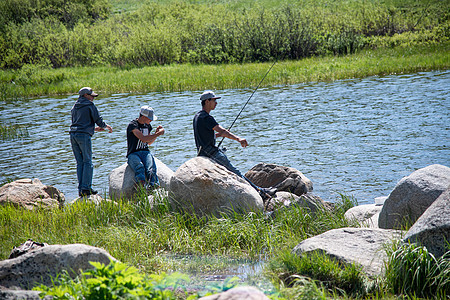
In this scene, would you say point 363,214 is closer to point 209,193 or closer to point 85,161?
point 209,193

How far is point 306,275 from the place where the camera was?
17.3 feet

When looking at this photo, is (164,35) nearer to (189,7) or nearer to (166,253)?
(189,7)

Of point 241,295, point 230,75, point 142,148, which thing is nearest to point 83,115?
point 142,148

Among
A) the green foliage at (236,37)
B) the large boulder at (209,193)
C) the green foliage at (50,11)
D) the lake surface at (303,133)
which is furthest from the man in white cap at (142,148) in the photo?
the green foliage at (50,11)

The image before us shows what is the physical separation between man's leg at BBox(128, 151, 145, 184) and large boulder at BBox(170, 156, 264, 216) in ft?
4.75

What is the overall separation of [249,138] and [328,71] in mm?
13062

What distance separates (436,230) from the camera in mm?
5219

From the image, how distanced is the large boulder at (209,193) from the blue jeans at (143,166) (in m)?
1.51

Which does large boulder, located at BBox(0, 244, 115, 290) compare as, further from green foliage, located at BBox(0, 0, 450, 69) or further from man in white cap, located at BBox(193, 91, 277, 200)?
green foliage, located at BBox(0, 0, 450, 69)

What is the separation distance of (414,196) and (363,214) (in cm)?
124

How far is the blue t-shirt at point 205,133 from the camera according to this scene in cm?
908

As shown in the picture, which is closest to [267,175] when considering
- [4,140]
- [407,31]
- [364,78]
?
[4,140]

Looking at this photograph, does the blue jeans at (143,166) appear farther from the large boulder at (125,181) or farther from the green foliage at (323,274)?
the green foliage at (323,274)

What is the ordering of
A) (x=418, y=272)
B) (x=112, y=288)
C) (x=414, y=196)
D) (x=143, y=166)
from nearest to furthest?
1. (x=112, y=288)
2. (x=418, y=272)
3. (x=414, y=196)
4. (x=143, y=166)
